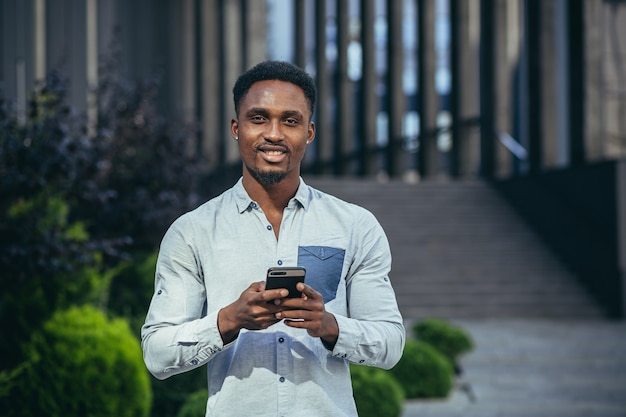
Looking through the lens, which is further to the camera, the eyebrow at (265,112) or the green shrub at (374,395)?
the green shrub at (374,395)

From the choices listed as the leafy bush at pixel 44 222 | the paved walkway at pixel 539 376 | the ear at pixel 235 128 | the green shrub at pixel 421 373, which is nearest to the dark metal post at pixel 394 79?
the paved walkway at pixel 539 376

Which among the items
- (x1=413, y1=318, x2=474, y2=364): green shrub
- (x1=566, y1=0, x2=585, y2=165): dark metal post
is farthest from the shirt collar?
(x1=566, y1=0, x2=585, y2=165): dark metal post

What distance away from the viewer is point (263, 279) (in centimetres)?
232

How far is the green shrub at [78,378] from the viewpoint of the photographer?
607 cm

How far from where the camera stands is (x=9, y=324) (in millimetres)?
7238

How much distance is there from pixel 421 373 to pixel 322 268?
646cm

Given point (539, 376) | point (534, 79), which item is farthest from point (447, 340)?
point (534, 79)

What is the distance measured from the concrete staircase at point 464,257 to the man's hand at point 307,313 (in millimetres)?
11227

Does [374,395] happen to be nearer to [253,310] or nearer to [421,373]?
[421,373]

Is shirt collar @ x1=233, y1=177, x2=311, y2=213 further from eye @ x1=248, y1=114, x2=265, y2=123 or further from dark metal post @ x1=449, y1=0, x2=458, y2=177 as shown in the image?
dark metal post @ x1=449, y1=0, x2=458, y2=177

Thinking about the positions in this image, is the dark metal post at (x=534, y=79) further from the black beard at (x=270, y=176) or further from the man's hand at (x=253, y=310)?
the man's hand at (x=253, y=310)

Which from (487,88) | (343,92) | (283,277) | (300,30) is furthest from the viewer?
(300,30)

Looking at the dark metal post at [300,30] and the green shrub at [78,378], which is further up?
the dark metal post at [300,30]

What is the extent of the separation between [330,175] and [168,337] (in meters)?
31.8
